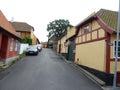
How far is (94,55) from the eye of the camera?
15109mm

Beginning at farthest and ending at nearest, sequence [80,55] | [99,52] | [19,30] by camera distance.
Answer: [19,30] < [80,55] < [99,52]

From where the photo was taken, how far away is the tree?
72438mm

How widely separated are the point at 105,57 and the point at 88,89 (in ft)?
10.9

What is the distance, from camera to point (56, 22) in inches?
2889

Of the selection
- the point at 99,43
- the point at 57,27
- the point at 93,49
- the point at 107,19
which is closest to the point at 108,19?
the point at 107,19

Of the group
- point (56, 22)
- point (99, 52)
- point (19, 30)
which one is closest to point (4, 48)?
point (99, 52)

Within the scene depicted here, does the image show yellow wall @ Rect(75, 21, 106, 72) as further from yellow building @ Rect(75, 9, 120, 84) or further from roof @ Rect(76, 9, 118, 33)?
roof @ Rect(76, 9, 118, 33)

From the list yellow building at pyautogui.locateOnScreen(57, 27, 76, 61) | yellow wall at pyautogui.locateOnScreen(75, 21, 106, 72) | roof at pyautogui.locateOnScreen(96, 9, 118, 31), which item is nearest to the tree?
yellow building at pyautogui.locateOnScreen(57, 27, 76, 61)

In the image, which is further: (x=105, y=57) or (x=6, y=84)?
(x=105, y=57)

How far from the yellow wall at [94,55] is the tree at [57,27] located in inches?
2099

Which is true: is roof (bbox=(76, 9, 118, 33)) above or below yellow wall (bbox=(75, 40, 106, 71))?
above

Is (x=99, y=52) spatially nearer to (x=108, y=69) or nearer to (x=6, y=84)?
(x=108, y=69)

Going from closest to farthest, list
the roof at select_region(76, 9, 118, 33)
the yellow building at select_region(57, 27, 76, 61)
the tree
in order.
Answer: the roof at select_region(76, 9, 118, 33), the yellow building at select_region(57, 27, 76, 61), the tree

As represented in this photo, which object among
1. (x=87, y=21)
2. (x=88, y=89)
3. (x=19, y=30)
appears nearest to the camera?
(x=88, y=89)
